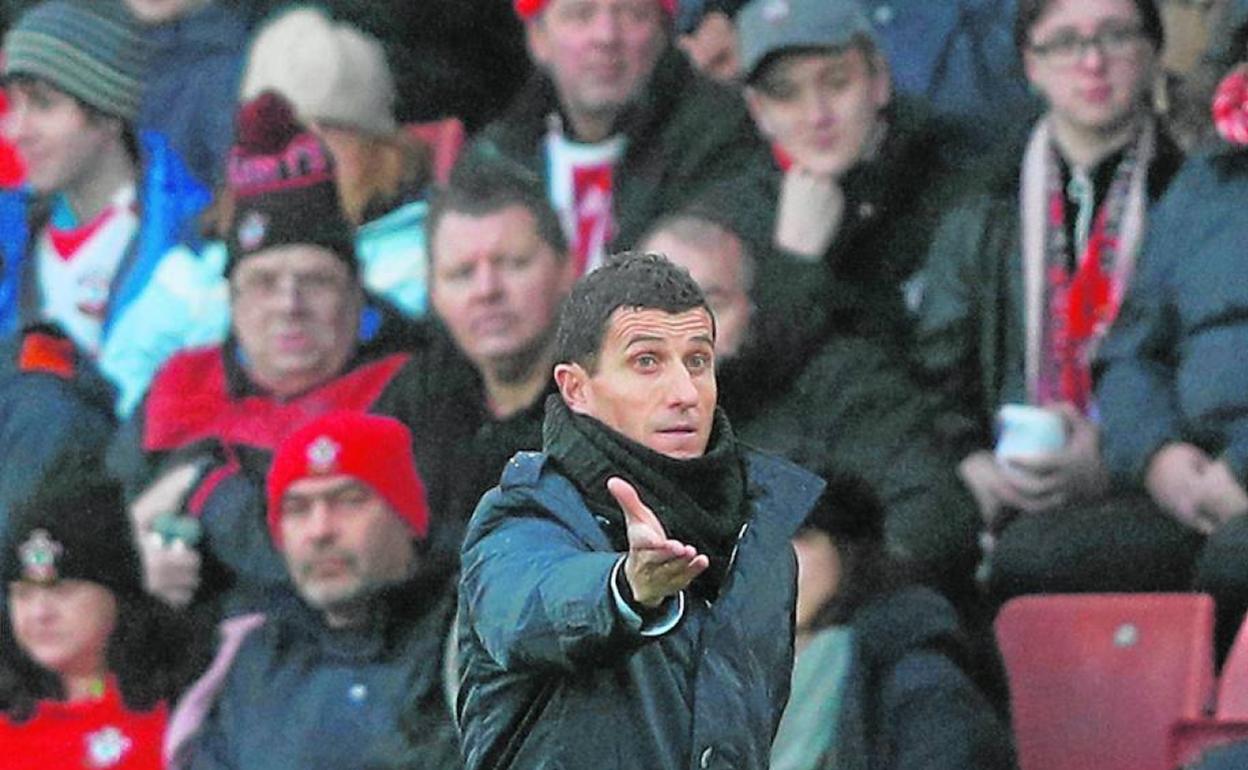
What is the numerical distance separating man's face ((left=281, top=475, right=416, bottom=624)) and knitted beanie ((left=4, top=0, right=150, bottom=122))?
1770mm

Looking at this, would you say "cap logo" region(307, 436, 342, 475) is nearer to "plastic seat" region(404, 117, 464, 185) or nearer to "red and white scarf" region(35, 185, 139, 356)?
"plastic seat" region(404, 117, 464, 185)

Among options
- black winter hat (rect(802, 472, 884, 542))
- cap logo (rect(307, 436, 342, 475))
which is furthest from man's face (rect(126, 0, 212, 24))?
black winter hat (rect(802, 472, 884, 542))

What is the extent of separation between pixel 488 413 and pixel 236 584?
807mm

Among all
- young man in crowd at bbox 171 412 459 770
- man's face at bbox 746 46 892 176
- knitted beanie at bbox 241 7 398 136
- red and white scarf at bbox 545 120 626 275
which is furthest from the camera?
knitted beanie at bbox 241 7 398 136

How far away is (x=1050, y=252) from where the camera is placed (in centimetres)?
740

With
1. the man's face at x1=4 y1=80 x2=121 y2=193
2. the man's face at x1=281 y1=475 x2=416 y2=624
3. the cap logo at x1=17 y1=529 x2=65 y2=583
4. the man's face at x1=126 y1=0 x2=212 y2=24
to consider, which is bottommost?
the cap logo at x1=17 y1=529 x2=65 y2=583

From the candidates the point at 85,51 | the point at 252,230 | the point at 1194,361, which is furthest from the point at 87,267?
the point at 1194,361

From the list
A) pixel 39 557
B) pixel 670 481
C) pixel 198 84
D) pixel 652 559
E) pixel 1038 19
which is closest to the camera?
pixel 652 559

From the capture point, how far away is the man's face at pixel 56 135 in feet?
30.3

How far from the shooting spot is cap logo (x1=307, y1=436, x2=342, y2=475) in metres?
7.90

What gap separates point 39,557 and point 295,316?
89 centimetres

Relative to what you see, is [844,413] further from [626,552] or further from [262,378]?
[626,552]

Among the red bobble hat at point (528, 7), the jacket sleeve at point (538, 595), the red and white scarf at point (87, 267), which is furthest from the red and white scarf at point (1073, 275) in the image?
the jacket sleeve at point (538, 595)

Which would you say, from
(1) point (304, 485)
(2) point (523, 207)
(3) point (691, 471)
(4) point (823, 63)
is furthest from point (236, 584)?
(3) point (691, 471)
